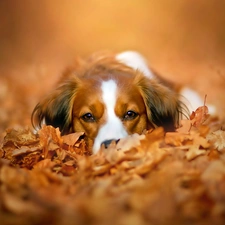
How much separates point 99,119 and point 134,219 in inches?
45.8

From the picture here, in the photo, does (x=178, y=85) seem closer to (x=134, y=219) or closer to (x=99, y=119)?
(x=99, y=119)

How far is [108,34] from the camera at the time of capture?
635cm

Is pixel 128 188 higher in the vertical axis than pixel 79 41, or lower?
lower

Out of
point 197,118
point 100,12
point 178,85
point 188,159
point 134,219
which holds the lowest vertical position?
point 134,219

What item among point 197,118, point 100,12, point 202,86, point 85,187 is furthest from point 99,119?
point 100,12

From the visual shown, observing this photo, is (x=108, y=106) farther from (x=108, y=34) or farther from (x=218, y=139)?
(x=108, y=34)

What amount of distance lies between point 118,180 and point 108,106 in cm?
72

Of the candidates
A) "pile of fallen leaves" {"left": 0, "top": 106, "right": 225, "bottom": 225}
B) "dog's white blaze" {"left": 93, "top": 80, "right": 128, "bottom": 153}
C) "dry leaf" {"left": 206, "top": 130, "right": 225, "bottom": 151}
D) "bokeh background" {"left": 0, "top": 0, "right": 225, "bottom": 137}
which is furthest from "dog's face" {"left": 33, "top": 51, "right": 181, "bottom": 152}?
"bokeh background" {"left": 0, "top": 0, "right": 225, "bottom": 137}

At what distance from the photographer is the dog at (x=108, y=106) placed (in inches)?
98.3

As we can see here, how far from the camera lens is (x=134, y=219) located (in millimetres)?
1386

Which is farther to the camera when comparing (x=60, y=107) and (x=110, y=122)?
(x=60, y=107)

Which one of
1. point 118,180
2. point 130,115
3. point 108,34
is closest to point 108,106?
point 130,115

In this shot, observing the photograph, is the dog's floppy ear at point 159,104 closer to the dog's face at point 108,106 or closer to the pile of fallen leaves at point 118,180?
the dog's face at point 108,106

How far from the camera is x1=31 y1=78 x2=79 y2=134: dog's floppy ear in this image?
2.74m
